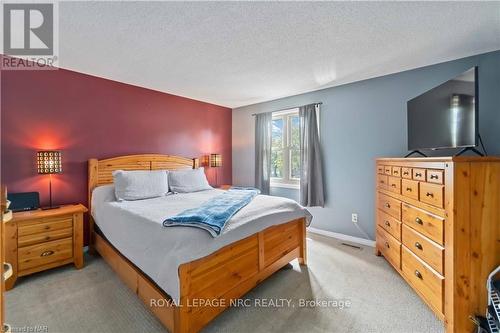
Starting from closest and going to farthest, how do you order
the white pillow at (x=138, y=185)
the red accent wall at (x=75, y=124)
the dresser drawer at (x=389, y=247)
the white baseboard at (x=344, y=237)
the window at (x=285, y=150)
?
the dresser drawer at (x=389, y=247)
the red accent wall at (x=75, y=124)
the white pillow at (x=138, y=185)
the white baseboard at (x=344, y=237)
the window at (x=285, y=150)

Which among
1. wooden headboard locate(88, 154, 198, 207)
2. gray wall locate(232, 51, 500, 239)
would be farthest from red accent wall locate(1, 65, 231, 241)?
gray wall locate(232, 51, 500, 239)

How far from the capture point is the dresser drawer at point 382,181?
2.46 m

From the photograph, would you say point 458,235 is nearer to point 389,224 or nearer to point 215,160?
point 389,224

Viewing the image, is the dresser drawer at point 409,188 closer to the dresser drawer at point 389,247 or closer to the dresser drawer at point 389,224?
the dresser drawer at point 389,224

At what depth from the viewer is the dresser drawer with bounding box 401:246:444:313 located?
157 cm

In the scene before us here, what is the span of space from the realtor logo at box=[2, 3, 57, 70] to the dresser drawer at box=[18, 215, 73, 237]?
5.52ft

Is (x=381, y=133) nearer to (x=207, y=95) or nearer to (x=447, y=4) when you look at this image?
(x=447, y=4)

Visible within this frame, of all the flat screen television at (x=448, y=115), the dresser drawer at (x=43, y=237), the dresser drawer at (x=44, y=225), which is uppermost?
the flat screen television at (x=448, y=115)

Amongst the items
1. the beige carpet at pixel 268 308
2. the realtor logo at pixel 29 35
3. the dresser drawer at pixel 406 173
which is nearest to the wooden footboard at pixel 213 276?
the beige carpet at pixel 268 308

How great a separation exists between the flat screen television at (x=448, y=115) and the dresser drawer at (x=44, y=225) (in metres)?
3.75

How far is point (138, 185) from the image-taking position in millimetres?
2738

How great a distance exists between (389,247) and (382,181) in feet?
2.37

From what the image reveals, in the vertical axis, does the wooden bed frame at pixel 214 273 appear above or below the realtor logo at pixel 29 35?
below

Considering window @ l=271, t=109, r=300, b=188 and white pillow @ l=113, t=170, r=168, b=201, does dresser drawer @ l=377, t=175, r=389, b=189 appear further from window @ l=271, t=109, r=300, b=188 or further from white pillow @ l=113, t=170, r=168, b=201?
white pillow @ l=113, t=170, r=168, b=201
